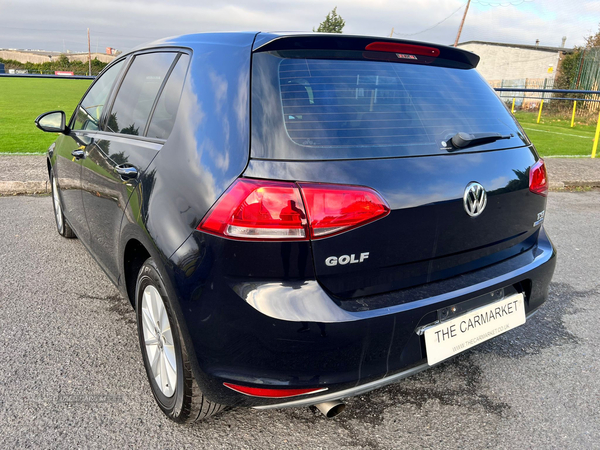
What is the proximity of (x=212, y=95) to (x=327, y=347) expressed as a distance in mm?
1043

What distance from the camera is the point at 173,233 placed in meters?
1.90

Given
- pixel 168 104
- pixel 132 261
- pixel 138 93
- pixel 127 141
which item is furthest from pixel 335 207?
pixel 138 93

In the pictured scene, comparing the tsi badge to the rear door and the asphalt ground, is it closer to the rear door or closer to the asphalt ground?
the asphalt ground

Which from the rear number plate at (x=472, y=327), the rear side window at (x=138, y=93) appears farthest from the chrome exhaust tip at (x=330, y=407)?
the rear side window at (x=138, y=93)

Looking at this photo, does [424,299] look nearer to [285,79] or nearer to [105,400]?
[285,79]

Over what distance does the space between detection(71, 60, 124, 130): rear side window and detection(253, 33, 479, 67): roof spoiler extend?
1.57 m

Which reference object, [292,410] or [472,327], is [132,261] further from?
[472,327]

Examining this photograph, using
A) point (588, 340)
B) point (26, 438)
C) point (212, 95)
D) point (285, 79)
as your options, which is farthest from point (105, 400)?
point (588, 340)

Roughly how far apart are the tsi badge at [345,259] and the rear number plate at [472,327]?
0.42 m

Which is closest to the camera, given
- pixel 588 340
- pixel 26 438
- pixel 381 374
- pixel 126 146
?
pixel 381 374

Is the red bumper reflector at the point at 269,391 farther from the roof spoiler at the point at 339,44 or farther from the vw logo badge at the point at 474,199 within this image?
the roof spoiler at the point at 339,44

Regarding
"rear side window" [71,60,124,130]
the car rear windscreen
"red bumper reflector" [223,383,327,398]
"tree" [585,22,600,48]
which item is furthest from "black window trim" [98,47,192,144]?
"tree" [585,22,600,48]

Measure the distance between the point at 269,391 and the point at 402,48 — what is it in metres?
1.52

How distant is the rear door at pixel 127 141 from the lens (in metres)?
2.28
